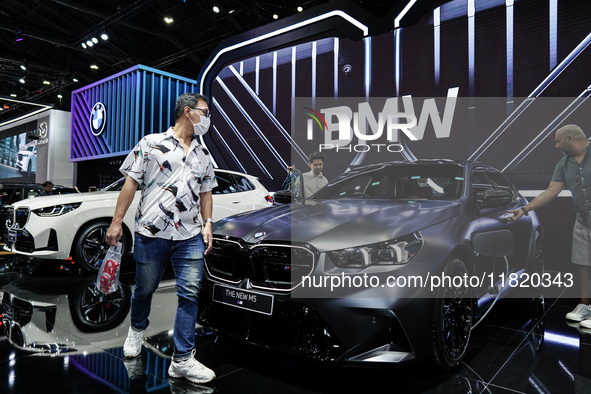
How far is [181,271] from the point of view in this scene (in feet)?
7.26

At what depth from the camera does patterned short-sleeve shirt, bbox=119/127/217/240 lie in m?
2.18

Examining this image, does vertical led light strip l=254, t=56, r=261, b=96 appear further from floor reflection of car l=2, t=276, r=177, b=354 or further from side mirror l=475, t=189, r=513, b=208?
side mirror l=475, t=189, r=513, b=208

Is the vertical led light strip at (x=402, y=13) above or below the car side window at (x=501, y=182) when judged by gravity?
above

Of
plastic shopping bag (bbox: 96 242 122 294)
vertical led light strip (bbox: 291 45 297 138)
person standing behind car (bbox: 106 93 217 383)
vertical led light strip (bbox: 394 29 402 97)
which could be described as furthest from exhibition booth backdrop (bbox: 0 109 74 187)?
person standing behind car (bbox: 106 93 217 383)

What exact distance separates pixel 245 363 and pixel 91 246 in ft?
11.0

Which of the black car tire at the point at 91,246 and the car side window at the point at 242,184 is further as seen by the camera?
the car side window at the point at 242,184

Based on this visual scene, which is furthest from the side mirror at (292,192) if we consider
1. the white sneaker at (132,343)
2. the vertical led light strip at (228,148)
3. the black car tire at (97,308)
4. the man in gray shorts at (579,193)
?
the vertical led light strip at (228,148)

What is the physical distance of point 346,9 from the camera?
6863 millimetres

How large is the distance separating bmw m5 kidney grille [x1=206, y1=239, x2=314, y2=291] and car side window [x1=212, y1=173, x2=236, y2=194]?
11.4 feet

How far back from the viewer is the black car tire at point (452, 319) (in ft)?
6.93

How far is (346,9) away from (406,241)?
5.88 m

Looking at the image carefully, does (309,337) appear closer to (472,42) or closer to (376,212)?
(376,212)

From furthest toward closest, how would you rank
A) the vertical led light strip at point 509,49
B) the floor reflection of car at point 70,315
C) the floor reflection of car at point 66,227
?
the vertical led light strip at point 509,49, the floor reflection of car at point 66,227, the floor reflection of car at point 70,315

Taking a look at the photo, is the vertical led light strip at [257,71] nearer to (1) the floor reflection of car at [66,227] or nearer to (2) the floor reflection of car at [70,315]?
(1) the floor reflection of car at [66,227]
